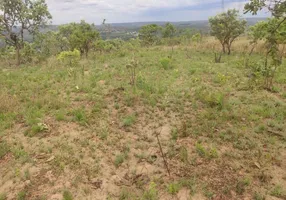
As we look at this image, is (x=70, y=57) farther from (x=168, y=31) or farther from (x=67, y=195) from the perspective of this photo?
(x=168, y=31)

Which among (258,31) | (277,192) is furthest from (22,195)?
(258,31)

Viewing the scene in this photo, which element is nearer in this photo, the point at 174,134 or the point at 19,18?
the point at 174,134

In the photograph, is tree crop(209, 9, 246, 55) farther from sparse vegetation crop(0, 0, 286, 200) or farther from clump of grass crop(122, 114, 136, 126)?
clump of grass crop(122, 114, 136, 126)

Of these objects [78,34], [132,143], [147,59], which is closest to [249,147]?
[132,143]

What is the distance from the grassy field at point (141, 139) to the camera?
164 inches

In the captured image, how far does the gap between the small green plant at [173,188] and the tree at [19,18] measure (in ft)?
47.6

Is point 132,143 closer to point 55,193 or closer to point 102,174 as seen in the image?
point 102,174

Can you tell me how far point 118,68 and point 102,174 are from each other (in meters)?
6.88

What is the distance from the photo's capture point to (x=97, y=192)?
408 centimetres

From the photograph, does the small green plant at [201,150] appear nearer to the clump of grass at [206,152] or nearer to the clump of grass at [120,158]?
the clump of grass at [206,152]

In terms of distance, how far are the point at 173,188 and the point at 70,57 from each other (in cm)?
1016

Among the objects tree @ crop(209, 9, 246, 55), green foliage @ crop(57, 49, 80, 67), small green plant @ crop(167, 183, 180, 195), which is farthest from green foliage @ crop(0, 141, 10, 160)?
tree @ crop(209, 9, 246, 55)

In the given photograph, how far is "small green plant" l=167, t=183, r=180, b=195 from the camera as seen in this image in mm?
4059

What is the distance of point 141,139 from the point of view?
5.61 meters
